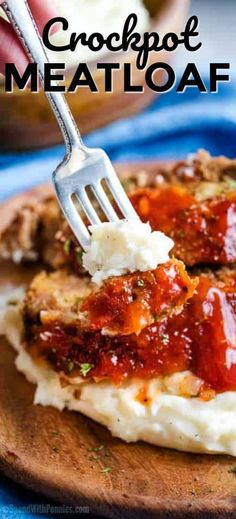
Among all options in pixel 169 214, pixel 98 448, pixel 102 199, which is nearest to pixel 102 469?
pixel 98 448

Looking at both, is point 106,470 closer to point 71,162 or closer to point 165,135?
point 71,162

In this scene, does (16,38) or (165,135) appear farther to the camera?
(165,135)

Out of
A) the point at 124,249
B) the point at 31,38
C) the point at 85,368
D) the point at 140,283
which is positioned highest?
the point at 31,38

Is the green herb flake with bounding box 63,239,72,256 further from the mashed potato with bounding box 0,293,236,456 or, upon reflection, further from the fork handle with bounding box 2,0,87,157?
the fork handle with bounding box 2,0,87,157

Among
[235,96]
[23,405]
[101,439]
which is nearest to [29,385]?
[23,405]

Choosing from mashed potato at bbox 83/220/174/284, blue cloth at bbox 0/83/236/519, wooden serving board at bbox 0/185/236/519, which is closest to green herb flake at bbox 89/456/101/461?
wooden serving board at bbox 0/185/236/519
